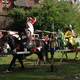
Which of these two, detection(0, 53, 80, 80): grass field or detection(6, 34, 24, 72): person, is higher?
detection(6, 34, 24, 72): person

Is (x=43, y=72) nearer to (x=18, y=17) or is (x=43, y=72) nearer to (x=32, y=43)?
(x=32, y=43)

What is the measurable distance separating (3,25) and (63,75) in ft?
93.4

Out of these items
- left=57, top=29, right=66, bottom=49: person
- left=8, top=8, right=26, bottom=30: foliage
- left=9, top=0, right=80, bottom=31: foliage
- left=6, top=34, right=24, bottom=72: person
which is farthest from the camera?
left=8, top=8, right=26, bottom=30: foliage

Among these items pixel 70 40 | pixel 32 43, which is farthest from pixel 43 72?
pixel 70 40

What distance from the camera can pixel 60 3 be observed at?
135 ft

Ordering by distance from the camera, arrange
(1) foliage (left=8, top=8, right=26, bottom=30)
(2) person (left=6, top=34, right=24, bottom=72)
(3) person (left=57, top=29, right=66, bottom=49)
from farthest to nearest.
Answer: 1. (1) foliage (left=8, top=8, right=26, bottom=30)
2. (3) person (left=57, top=29, right=66, bottom=49)
3. (2) person (left=6, top=34, right=24, bottom=72)

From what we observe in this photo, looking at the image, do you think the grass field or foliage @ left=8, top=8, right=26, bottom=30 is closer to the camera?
the grass field

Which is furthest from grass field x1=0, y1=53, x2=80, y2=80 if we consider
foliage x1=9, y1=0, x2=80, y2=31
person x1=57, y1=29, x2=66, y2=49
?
foliage x1=9, y1=0, x2=80, y2=31

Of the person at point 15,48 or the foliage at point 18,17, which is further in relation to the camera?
the foliage at point 18,17

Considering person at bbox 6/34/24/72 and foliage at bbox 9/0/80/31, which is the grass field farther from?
foliage at bbox 9/0/80/31

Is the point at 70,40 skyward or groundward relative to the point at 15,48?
groundward

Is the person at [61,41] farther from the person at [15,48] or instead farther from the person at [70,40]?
the person at [15,48]

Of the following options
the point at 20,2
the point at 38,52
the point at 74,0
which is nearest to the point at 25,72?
the point at 38,52

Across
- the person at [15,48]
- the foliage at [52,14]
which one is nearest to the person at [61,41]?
the person at [15,48]
